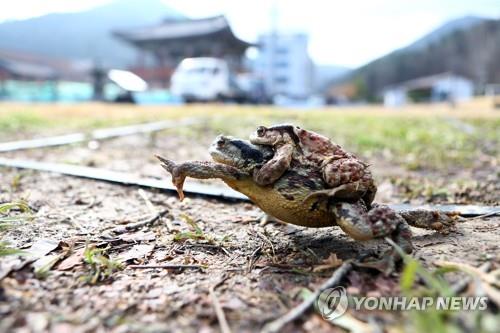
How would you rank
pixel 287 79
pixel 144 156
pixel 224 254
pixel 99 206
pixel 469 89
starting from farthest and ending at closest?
pixel 287 79 → pixel 469 89 → pixel 144 156 → pixel 99 206 → pixel 224 254

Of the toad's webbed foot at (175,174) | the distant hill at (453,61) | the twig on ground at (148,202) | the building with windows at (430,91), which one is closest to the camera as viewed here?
the toad's webbed foot at (175,174)

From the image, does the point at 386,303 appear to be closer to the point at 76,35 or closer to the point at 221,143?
the point at 221,143

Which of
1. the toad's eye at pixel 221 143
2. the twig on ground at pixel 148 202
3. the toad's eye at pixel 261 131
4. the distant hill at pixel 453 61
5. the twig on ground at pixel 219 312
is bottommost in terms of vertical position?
the twig on ground at pixel 219 312

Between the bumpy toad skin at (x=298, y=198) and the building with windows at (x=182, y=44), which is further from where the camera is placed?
the building with windows at (x=182, y=44)

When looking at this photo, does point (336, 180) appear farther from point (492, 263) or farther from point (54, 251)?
point (54, 251)

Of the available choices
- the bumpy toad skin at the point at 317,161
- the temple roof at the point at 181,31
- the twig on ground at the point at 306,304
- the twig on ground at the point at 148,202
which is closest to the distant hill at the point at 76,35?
the temple roof at the point at 181,31

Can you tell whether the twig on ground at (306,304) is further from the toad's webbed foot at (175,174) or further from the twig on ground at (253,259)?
the toad's webbed foot at (175,174)

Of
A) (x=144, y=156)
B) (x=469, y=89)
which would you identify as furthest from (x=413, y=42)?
(x=144, y=156)

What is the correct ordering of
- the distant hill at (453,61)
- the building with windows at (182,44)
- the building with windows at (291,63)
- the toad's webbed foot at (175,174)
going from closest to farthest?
the toad's webbed foot at (175,174) < the building with windows at (182,44) < the distant hill at (453,61) < the building with windows at (291,63)
